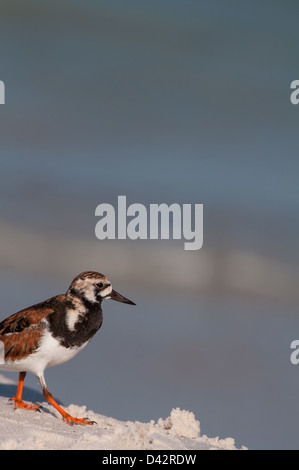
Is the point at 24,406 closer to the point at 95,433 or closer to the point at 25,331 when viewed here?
the point at 25,331

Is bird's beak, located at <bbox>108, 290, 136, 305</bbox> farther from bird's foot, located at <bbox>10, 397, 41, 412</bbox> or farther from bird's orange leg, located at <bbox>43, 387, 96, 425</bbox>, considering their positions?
bird's foot, located at <bbox>10, 397, 41, 412</bbox>

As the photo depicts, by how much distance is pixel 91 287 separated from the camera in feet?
19.2

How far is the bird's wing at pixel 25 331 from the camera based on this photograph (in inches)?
221

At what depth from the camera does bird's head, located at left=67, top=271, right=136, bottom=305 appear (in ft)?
19.1

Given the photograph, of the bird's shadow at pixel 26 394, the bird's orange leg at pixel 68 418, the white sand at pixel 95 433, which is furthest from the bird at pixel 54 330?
the bird's shadow at pixel 26 394

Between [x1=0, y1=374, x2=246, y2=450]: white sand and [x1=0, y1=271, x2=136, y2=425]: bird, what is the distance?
0.22m

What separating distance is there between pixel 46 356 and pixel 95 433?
930 mm

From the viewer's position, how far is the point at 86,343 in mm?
5711

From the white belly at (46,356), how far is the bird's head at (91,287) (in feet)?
1.37

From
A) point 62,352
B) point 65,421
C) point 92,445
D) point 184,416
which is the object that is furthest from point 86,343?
point 92,445

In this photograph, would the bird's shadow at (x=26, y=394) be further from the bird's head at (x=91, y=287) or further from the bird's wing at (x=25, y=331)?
the bird's head at (x=91, y=287)

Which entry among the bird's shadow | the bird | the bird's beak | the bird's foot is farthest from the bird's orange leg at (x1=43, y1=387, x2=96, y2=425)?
the bird's beak

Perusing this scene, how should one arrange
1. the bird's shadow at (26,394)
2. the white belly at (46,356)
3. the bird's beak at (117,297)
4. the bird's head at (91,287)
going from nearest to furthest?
the white belly at (46,356) → the bird's head at (91,287) → the bird's beak at (117,297) → the bird's shadow at (26,394)

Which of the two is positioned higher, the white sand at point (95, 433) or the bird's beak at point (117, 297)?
the bird's beak at point (117, 297)
